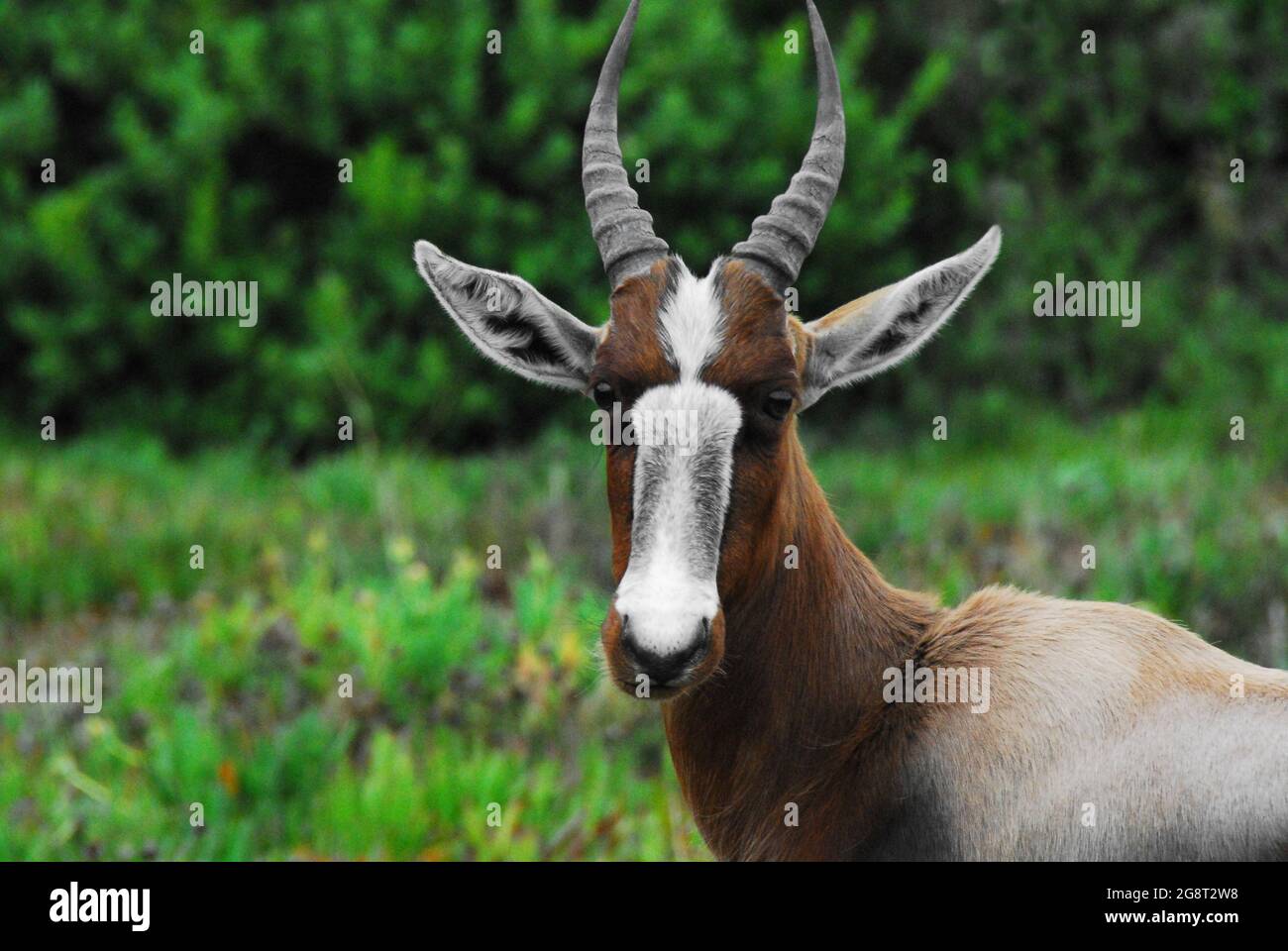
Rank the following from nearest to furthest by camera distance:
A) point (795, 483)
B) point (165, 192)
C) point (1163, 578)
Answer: point (795, 483) < point (1163, 578) < point (165, 192)

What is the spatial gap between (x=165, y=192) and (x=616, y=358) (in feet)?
31.2

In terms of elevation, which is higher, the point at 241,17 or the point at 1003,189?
the point at 241,17

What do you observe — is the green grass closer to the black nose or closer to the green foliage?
the black nose

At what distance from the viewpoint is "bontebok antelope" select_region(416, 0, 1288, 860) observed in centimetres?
310

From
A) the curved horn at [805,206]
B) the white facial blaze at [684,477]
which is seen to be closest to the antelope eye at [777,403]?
the white facial blaze at [684,477]

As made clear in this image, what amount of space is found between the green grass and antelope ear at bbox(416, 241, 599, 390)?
2.52ft

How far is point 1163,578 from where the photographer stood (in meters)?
6.95

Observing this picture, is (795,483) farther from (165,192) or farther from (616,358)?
(165,192)

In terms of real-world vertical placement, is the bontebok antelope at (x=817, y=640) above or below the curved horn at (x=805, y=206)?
below

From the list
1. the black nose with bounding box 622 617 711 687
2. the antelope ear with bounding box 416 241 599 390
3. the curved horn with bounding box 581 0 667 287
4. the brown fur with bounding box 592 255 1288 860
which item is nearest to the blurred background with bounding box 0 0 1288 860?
the brown fur with bounding box 592 255 1288 860

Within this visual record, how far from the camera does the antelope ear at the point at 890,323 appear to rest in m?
3.47

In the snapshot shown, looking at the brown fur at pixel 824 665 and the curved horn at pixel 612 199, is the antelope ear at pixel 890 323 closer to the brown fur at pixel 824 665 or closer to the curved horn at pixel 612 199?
the brown fur at pixel 824 665

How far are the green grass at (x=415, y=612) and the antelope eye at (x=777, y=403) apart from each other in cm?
95

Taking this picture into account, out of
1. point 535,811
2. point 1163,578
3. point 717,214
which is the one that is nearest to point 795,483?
point 535,811
